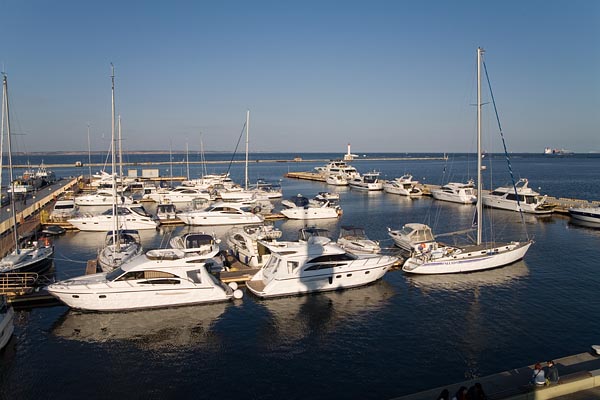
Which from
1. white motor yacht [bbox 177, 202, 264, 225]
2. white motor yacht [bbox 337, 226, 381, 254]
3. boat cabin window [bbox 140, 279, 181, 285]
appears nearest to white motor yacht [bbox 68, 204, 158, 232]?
white motor yacht [bbox 177, 202, 264, 225]

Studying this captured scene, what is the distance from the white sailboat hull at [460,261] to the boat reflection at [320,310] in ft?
8.83

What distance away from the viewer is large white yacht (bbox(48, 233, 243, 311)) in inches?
845

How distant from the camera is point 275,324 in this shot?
20984 mm

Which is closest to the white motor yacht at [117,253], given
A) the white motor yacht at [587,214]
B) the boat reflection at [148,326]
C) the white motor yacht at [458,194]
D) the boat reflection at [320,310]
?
the boat reflection at [148,326]


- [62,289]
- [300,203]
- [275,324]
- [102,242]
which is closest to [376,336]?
[275,324]

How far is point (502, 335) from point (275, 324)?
967cm

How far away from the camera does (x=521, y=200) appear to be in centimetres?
5291

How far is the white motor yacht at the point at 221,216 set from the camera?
45906mm

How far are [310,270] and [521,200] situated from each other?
123 ft

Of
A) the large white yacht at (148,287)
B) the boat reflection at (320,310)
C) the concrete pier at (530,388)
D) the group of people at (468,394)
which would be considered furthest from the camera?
the large white yacht at (148,287)

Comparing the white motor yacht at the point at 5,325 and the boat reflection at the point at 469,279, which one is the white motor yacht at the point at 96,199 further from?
the boat reflection at the point at 469,279

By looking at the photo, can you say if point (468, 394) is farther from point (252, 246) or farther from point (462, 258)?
point (252, 246)

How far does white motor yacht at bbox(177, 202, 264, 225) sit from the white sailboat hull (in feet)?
70.6

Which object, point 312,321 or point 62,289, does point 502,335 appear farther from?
point 62,289
